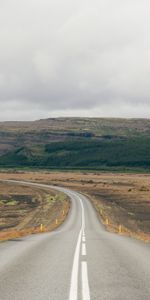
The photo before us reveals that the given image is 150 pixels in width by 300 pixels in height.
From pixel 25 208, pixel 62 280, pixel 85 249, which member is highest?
pixel 62 280

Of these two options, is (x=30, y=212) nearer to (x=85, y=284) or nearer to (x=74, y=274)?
(x=74, y=274)

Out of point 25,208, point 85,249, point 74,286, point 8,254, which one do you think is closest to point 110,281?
point 74,286

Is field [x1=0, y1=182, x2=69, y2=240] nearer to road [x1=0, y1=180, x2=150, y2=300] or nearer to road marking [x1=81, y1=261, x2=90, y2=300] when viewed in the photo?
road [x1=0, y1=180, x2=150, y2=300]

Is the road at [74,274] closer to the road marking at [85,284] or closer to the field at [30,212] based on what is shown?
the road marking at [85,284]

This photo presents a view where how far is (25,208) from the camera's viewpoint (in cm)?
8988

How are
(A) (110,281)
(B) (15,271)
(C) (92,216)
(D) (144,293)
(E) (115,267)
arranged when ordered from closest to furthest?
(D) (144,293) → (A) (110,281) → (B) (15,271) → (E) (115,267) → (C) (92,216)

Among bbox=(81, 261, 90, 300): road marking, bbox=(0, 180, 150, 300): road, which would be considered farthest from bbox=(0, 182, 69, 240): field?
bbox=(81, 261, 90, 300): road marking

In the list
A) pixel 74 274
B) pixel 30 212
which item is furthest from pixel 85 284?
pixel 30 212

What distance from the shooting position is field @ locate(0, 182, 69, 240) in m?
59.6

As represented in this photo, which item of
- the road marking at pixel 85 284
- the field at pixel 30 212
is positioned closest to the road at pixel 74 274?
the road marking at pixel 85 284

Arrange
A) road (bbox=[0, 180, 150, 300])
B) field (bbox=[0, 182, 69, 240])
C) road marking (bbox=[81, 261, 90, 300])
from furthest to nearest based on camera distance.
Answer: field (bbox=[0, 182, 69, 240])
road (bbox=[0, 180, 150, 300])
road marking (bbox=[81, 261, 90, 300])

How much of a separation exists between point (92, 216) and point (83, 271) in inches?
2177

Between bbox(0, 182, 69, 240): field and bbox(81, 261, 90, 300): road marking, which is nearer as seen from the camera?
bbox(81, 261, 90, 300): road marking

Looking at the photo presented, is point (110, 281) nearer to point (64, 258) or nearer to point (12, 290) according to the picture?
point (12, 290)
